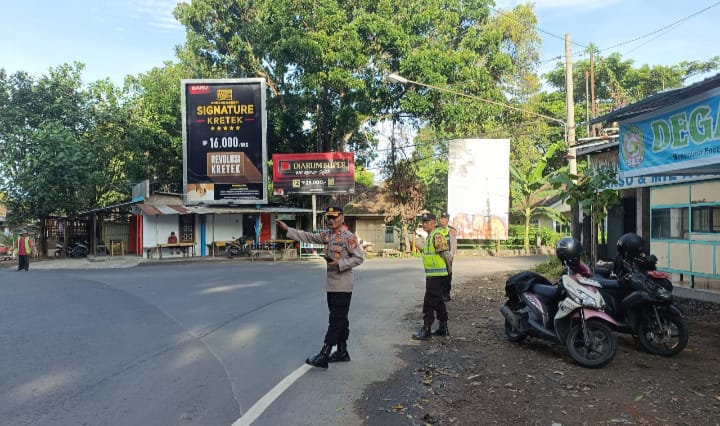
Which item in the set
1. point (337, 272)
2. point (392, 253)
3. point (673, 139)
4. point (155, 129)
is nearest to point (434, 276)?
point (337, 272)

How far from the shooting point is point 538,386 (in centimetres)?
527

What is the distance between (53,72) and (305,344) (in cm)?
2851

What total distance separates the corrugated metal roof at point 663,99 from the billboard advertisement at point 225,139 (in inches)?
767

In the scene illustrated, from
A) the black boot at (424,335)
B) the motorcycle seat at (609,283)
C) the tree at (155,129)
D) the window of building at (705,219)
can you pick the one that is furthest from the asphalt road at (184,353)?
the tree at (155,129)

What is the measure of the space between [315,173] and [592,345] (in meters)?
21.9

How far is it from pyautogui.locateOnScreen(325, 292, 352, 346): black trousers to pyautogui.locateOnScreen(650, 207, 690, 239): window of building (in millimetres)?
10188

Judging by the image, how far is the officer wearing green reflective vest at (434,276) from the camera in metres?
7.35

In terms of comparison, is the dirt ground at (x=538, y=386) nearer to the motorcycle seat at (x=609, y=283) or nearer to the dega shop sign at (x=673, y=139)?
the motorcycle seat at (x=609, y=283)

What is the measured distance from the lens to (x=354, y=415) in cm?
450

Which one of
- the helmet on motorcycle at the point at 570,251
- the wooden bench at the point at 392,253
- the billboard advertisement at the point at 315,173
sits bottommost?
the wooden bench at the point at 392,253

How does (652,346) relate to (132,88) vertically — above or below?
below

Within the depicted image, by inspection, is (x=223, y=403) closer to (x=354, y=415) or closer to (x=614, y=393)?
(x=354, y=415)

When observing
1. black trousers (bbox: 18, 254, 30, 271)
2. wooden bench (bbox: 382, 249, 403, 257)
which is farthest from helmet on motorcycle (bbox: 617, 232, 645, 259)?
wooden bench (bbox: 382, 249, 403, 257)

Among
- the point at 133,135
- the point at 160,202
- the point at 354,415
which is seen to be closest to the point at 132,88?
the point at 133,135
